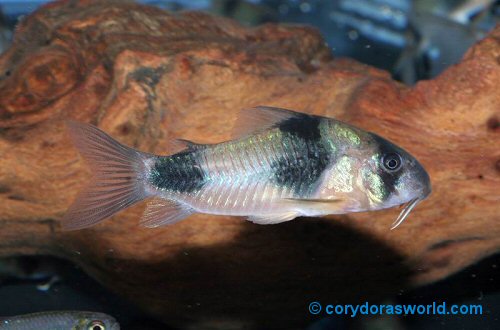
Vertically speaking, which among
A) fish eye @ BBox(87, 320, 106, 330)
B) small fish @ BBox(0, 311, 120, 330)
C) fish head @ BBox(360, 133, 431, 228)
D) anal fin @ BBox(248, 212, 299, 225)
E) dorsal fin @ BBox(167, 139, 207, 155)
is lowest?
fish eye @ BBox(87, 320, 106, 330)

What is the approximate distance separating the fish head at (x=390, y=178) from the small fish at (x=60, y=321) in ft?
8.31

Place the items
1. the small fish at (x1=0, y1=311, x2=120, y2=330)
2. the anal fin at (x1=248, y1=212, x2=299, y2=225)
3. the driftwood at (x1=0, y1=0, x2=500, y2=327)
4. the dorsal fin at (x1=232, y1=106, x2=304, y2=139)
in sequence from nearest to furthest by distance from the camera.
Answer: the anal fin at (x1=248, y1=212, x2=299, y2=225) → the dorsal fin at (x1=232, y1=106, x2=304, y2=139) → the small fish at (x1=0, y1=311, x2=120, y2=330) → the driftwood at (x1=0, y1=0, x2=500, y2=327)

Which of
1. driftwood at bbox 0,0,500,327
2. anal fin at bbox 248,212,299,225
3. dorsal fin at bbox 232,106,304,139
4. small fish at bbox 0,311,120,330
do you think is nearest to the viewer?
anal fin at bbox 248,212,299,225

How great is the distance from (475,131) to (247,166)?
88.5 inches

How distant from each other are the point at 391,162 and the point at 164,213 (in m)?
1.36

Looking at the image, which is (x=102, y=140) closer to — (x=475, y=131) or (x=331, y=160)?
(x=331, y=160)

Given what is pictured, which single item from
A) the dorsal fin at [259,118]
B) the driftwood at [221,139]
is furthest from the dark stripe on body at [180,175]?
the driftwood at [221,139]

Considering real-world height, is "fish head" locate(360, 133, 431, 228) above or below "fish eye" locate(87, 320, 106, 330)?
above

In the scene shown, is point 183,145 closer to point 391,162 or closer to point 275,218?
point 275,218

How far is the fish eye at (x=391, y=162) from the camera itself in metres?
2.69

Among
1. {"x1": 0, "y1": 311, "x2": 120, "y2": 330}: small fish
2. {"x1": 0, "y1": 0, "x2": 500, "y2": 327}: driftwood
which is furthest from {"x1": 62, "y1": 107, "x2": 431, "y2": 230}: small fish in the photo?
{"x1": 0, "y1": 311, "x2": 120, "y2": 330}: small fish

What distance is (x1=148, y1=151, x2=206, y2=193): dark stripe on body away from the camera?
9.02 feet

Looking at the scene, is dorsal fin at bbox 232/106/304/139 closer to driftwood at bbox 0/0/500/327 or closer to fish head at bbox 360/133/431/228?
fish head at bbox 360/133/431/228

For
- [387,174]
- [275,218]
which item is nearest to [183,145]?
[275,218]
